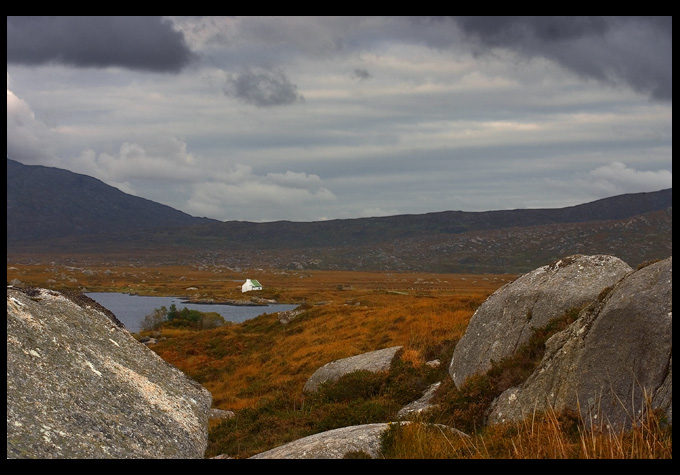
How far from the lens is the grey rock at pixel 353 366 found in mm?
26531

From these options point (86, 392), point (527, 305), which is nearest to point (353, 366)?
point (527, 305)

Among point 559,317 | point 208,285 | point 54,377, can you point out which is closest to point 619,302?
point 559,317

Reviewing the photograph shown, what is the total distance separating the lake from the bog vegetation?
35205mm

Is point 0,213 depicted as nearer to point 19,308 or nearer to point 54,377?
point 54,377

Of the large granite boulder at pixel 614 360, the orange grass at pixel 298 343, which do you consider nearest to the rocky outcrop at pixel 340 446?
the large granite boulder at pixel 614 360

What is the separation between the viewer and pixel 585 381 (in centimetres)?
1267

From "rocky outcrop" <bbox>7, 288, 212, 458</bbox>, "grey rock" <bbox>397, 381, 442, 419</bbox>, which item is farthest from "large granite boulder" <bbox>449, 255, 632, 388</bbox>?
"rocky outcrop" <bbox>7, 288, 212, 458</bbox>

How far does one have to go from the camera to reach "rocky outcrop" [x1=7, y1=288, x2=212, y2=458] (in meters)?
12.6

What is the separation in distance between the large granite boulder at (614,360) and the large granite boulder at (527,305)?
12.2 feet

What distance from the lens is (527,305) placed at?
63.1 ft

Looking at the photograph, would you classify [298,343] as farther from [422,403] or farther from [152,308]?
[152,308]

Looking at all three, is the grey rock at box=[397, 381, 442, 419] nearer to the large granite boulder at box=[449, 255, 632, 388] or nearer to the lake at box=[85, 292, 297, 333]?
the large granite boulder at box=[449, 255, 632, 388]

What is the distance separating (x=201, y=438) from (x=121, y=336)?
504 centimetres

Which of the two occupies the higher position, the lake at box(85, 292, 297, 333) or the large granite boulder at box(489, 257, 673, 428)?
the large granite boulder at box(489, 257, 673, 428)
